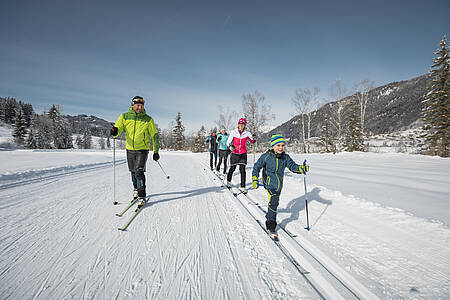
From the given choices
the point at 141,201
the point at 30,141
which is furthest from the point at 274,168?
the point at 30,141

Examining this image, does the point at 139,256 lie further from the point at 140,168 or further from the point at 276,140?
the point at 276,140

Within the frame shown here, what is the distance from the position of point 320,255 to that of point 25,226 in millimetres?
4570

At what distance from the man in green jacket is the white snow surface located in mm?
732

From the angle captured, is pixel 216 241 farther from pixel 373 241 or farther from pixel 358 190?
pixel 358 190

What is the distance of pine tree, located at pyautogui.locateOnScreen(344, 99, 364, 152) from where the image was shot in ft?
81.2

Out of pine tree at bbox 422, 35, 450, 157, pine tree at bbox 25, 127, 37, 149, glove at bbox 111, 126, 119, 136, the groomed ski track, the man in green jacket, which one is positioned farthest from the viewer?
pine tree at bbox 25, 127, 37, 149

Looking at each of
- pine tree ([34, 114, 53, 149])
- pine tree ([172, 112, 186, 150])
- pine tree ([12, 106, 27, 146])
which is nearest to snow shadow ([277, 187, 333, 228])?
pine tree ([172, 112, 186, 150])

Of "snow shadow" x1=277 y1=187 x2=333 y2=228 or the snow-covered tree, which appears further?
the snow-covered tree

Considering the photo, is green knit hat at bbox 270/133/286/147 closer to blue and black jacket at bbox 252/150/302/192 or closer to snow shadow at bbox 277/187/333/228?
blue and black jacket at bbox 252/150/302/192

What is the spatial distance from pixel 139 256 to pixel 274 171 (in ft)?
7.55

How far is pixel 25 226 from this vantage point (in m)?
2.94

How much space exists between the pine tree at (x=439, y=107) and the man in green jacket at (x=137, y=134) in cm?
2158

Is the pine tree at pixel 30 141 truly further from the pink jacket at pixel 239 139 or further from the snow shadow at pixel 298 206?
the snow shadow at pixel 298 206

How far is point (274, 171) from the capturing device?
121 inches
